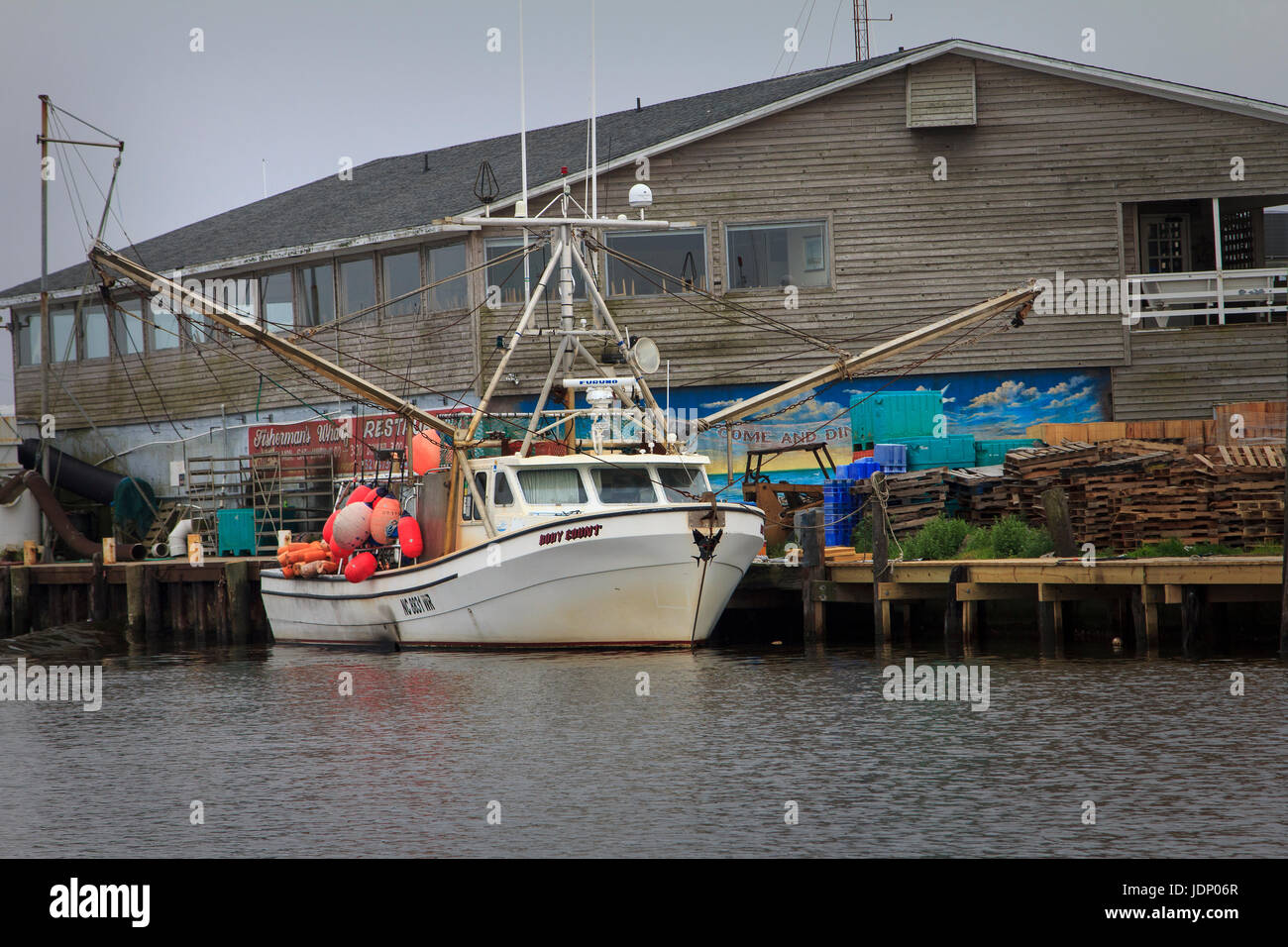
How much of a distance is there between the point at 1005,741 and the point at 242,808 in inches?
273

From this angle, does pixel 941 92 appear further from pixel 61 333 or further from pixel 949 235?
pixel 61 333

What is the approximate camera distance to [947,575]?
22.2m

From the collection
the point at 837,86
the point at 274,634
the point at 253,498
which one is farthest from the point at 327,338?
the point at 837,86

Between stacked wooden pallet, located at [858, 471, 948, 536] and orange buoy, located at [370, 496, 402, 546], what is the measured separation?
25.1 feet

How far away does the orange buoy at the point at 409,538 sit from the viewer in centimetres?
2545

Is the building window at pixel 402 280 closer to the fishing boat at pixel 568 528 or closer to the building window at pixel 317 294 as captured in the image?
the building window at pixel 317 294

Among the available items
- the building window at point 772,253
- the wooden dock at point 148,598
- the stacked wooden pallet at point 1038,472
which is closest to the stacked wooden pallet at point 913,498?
the stacked wooden pallet at point 1038,472

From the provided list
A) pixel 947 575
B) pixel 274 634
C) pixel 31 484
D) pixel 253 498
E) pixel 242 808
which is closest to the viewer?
pixel 242 808

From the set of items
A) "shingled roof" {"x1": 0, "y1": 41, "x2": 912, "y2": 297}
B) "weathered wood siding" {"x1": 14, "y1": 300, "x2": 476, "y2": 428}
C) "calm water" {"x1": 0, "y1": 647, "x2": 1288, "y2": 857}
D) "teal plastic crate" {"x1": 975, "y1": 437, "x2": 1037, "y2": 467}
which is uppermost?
"shingled roof" {"x1": 0, "y1": 41, "x2": 912, "y2": 297}

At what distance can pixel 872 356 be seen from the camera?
2689 cm

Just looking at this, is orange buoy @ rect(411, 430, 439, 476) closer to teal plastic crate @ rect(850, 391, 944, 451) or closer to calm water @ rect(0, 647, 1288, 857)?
calm water @ rect(0, 647, 1288, 857)

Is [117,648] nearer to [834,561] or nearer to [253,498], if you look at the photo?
[253,498]

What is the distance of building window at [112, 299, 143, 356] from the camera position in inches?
1531

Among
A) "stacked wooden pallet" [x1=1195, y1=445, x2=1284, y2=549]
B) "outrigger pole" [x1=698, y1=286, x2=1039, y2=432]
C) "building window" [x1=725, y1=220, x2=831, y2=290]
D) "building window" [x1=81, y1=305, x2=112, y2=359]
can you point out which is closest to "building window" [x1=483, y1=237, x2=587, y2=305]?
"building window" [x1=725, y1=220, x2=831, y2=290]
